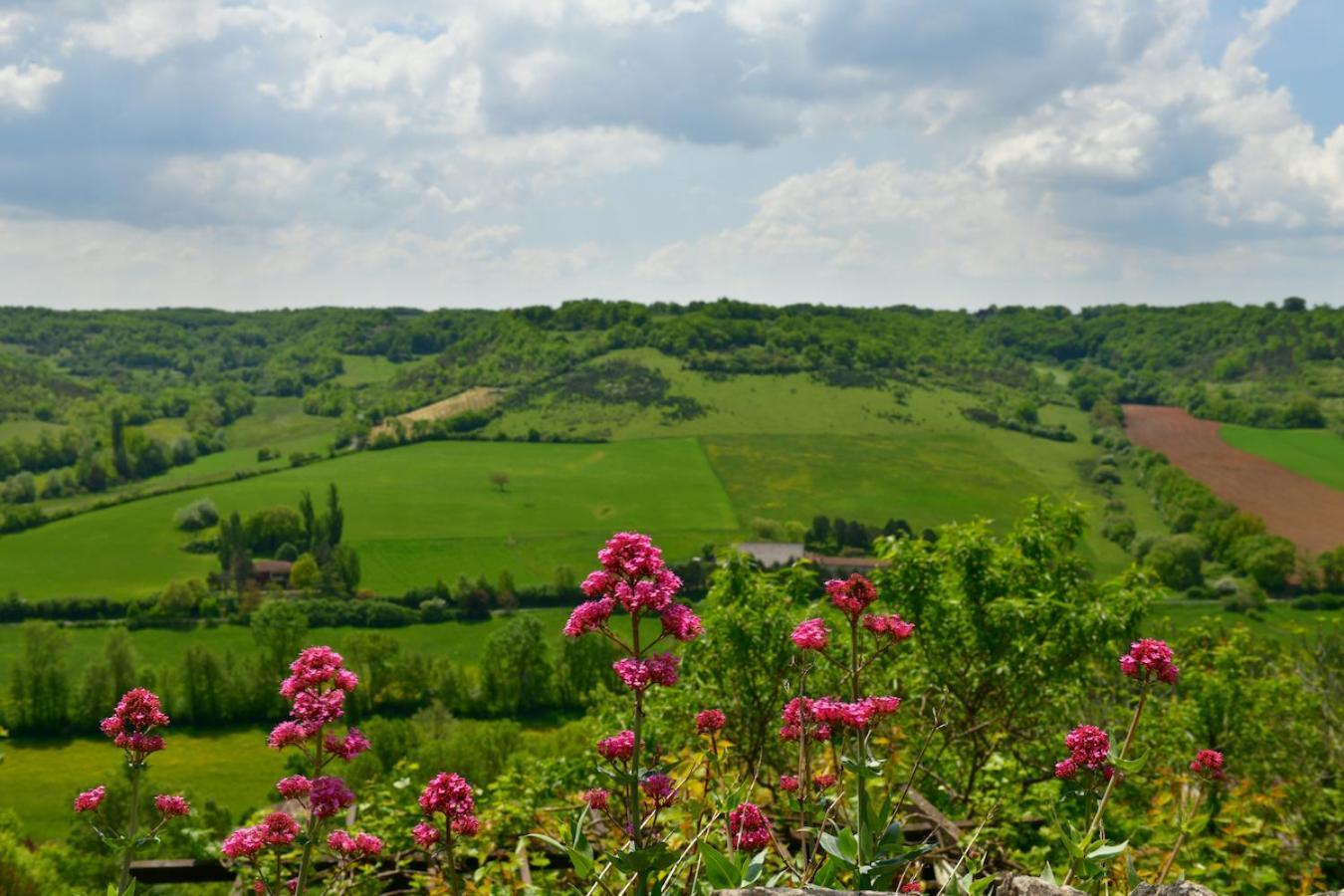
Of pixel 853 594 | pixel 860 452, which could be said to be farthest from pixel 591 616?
pixel 860 452

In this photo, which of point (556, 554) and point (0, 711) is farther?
point (556, 554)

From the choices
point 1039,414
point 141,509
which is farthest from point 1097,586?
point 1039,414

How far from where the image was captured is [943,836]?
8906 millimetres

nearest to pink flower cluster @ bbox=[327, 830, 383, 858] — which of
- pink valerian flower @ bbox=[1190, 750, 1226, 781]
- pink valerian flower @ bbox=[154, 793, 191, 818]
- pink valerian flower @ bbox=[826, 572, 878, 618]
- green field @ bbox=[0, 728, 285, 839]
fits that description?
pink valerian flower @ bbox=[154, 793, 191, 818]

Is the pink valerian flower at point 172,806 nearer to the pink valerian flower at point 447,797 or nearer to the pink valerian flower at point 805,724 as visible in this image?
the pink valerian flower at point 447,797

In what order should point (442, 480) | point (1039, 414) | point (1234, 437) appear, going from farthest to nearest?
point (1039, 414)
point (1234, 437)
point (442, 480)

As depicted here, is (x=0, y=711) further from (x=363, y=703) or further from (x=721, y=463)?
(x=721, y=463)

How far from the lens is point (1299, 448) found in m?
150

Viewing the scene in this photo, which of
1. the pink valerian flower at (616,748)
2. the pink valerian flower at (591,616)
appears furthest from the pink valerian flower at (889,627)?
the pink valerian flower at (591,616)

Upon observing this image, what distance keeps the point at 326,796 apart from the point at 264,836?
0.48 metres

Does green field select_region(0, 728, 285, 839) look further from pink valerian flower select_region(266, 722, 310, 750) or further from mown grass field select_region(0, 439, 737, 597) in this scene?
pink valerian flower select_region(266, 722, 310, 750)

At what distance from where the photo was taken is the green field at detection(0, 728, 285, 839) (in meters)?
57.7

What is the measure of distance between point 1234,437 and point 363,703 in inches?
6038

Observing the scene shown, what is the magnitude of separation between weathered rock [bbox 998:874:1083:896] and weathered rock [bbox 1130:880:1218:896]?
35 cm
